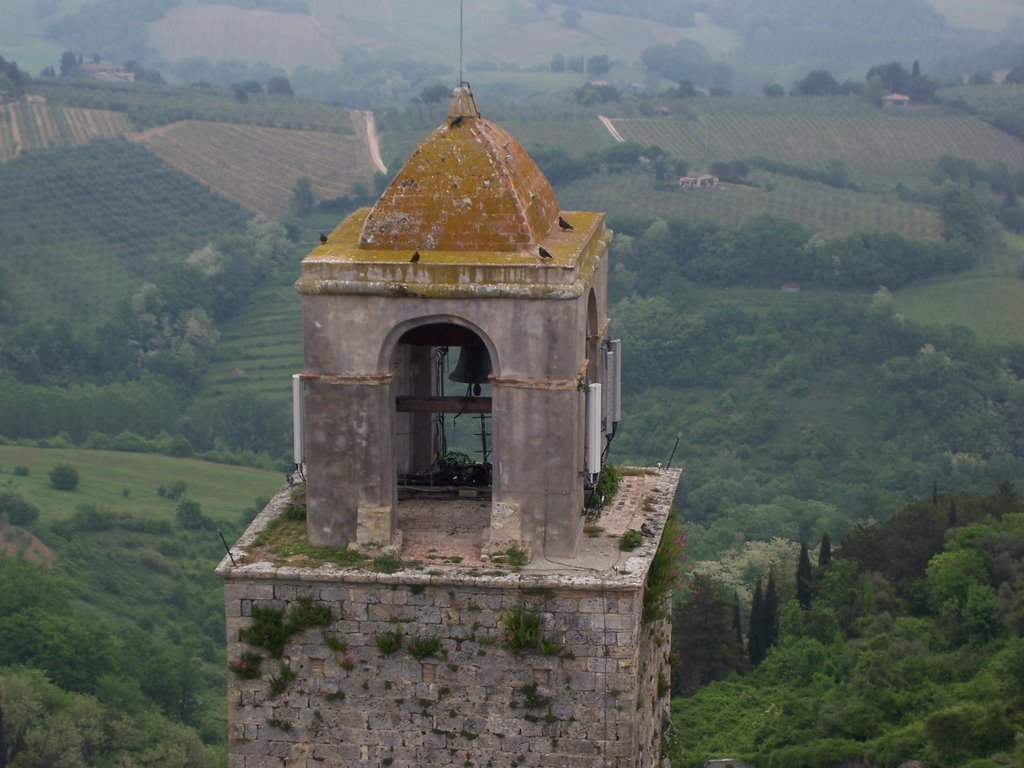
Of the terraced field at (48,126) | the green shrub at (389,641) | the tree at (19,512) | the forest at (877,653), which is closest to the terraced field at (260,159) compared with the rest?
the terraced field at (48,126)

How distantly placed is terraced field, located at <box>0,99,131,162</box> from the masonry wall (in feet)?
505

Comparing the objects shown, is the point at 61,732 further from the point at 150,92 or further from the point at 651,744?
the point at 150,92

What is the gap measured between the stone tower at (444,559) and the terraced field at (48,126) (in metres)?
154

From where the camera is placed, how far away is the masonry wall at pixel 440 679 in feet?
69.9

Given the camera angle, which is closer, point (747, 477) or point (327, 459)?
point (327, 459)

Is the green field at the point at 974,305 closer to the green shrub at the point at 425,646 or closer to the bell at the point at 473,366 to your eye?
the bell at the point at 473,366

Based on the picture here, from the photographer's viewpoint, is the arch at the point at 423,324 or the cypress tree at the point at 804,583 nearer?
the arch at the point at 423,324

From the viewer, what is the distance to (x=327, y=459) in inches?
856

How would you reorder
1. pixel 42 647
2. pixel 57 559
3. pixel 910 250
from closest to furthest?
pixel 42 647 → pixel 57 559 → pixel 910 250

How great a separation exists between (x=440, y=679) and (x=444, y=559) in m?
1.17

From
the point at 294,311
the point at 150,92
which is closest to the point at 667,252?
the point at 294,311

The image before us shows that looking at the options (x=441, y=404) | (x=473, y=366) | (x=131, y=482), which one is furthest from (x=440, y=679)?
(x=131, y=482)

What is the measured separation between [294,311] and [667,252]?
27.9 meters

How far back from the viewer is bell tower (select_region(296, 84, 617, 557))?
21.1 m
